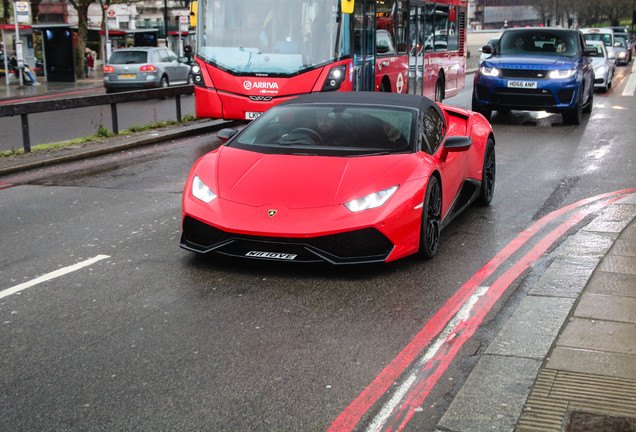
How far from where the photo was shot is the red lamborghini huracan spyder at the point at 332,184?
5.99 metres

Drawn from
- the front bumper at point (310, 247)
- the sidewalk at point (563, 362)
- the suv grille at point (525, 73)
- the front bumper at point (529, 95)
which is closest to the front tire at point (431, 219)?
the front bumper at point (310, 247)

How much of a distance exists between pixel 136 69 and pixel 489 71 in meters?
16.3

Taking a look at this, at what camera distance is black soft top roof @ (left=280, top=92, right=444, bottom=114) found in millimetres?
7578

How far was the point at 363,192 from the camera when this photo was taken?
6.18 meters

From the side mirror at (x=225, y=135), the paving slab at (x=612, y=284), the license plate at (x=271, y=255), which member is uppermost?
the side mirror at (x=225, y=135)

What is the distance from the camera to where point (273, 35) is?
1513 centimetres

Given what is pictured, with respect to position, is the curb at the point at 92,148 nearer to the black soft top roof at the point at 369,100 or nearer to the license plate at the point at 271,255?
the black soft top roof at the point at 369,100

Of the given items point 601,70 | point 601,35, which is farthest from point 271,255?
point 601,35

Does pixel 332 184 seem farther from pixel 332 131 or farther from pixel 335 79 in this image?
pixel 335 79

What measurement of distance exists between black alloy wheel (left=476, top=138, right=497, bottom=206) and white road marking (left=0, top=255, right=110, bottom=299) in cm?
396

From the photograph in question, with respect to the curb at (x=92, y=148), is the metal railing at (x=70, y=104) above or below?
above

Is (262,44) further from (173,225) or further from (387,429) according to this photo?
(387,429)

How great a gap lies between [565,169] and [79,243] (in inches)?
→ 275

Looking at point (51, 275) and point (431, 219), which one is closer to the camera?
point (51, 275)
